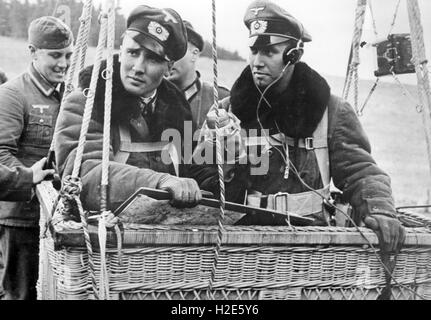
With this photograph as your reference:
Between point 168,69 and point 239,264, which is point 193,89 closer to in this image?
point 168,69

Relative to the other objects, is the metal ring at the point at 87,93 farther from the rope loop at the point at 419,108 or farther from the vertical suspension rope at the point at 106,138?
the rope loop at the point at 419,108

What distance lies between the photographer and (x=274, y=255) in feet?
7.50

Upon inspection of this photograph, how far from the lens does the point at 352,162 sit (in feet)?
8.74

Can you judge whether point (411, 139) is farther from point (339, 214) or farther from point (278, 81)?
point (278, 81)

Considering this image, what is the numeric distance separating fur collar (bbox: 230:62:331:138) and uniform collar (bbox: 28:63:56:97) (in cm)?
103

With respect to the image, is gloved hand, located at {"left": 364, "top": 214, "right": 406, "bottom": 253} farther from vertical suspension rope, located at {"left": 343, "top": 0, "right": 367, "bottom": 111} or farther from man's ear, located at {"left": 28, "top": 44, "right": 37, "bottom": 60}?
man's ear, located at {"left": 28, "top": 44, "right": 37, "bottom": 60}

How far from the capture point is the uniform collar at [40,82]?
3066 mm

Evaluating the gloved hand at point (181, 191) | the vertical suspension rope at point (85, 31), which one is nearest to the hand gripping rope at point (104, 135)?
the vertical suspension rope at point (85, 31)

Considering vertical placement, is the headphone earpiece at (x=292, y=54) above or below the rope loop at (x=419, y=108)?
above

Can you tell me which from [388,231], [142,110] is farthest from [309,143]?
[142,110]

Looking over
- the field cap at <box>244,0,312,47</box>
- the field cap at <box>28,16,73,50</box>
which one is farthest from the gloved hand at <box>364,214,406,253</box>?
the field cap at <box>28,16,73,50</box>

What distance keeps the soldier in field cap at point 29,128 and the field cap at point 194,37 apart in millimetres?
780
